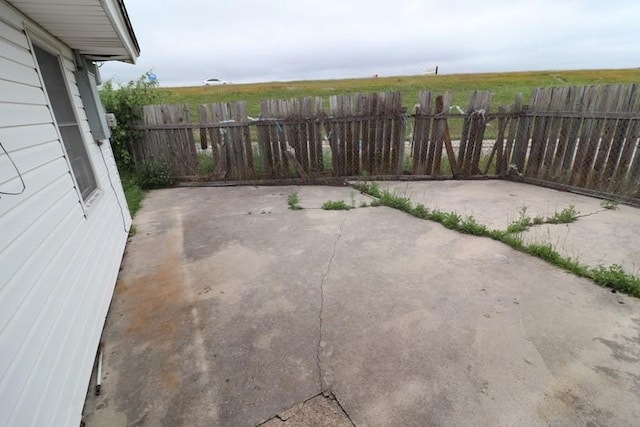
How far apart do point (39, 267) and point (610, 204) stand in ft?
19.7

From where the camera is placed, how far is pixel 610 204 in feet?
14.2

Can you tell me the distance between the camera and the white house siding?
4.73 ft

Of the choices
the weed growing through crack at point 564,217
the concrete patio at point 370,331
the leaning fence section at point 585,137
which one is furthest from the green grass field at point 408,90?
the weed growing through crack at point 564,217

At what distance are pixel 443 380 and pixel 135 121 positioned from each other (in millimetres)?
6668

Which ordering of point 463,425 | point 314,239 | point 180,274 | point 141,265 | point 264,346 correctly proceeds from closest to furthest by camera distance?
point 463,425 → point 264,346 → point 180,274 → point 141,265 → point 314,239

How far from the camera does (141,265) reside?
340 centimetres

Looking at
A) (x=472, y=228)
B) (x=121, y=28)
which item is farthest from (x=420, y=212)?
(x=121, y=28)

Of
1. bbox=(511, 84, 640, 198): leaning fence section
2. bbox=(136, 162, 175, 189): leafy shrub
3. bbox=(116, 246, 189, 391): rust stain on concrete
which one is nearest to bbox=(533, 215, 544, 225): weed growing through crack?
bbox=(511, 84, 640, 198): leaning fence section

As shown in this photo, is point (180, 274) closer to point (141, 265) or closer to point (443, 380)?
point (141, 265)

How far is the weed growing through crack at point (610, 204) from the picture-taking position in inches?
166

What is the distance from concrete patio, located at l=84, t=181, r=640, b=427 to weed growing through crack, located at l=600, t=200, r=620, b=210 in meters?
0.22

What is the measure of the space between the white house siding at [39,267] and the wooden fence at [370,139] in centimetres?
363

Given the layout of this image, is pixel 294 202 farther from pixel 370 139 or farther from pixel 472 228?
pixel 472 228

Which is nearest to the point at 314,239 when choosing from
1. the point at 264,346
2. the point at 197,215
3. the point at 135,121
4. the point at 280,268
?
the point at 280,268
